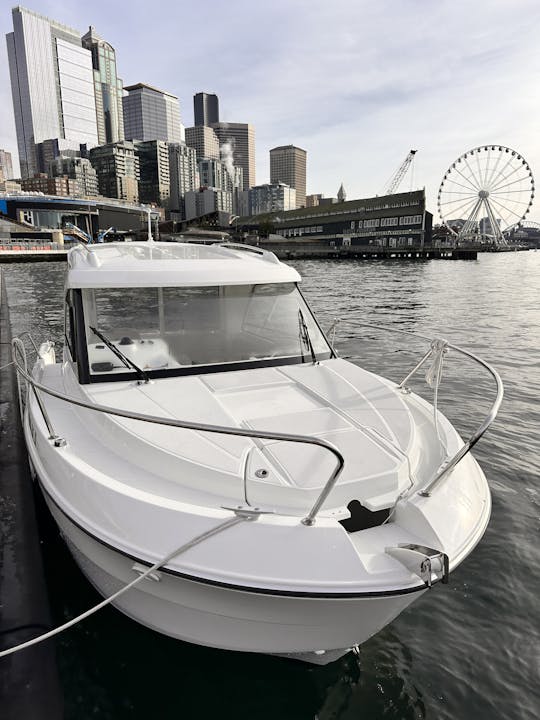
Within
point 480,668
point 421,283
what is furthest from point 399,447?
point 421,283

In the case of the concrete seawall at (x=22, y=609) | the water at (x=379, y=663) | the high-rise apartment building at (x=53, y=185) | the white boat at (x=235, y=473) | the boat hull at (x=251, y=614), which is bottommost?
the water at (x=379, y=663)

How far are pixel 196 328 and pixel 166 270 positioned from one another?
66 cm

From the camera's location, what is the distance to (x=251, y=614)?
280 cm

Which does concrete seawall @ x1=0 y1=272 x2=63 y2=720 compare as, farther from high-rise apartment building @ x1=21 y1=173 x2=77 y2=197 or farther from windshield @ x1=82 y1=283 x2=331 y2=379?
high-rise apartment building @ x1=21 y1=173 x2=77 y2=197

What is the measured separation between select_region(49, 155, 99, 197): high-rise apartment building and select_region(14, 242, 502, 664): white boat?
211m

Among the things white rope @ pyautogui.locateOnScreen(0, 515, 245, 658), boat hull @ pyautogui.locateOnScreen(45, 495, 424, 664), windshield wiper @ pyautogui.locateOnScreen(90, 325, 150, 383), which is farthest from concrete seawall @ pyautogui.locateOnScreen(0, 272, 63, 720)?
windshield wiper @ pyautogui.locateOnScreen(90, 325, 150, 383)

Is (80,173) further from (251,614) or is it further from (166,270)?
(251,614)

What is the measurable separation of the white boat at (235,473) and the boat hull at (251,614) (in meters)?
0.01

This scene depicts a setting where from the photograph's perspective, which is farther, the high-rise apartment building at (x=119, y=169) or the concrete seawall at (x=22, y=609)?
the high-rise apartment building at (x=119, y=169)

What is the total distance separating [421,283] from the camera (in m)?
37.7

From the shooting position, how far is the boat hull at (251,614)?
8.93ft

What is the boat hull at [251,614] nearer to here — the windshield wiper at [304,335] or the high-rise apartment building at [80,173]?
the windshield wiper at [304,335]

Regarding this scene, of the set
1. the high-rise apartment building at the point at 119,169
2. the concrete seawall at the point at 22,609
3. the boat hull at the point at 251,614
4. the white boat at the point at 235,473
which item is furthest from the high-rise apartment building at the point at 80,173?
the boat hull at the point at 251,614

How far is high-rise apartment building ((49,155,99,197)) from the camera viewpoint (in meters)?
192
